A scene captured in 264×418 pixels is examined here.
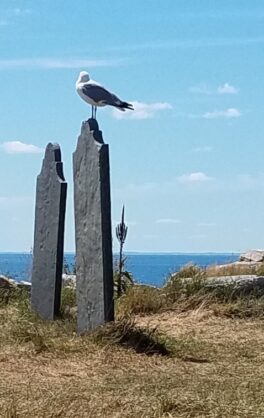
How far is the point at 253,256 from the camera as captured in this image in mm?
23297

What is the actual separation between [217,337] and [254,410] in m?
4.15

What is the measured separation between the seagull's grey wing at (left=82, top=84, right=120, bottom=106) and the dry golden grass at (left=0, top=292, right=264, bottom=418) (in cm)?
265

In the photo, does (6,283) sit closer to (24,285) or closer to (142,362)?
(24,285)

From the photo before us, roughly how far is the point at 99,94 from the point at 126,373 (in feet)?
13.1

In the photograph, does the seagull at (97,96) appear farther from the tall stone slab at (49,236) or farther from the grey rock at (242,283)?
the grey rock at (242,283)

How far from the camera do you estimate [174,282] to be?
13164 millimetres

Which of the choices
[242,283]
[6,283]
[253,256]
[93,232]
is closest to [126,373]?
[93,232]

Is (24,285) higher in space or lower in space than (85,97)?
lower

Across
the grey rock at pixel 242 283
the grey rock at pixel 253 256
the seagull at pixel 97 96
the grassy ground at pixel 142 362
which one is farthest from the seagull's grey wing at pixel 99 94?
the grey rock at pixel 253 256

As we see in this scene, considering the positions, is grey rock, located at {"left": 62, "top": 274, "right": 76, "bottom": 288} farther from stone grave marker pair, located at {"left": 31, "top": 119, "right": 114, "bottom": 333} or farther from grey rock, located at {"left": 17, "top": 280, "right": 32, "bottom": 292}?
stone grave marker pair, located at {"left": 31, "top": 119, "right": 114, "bottom": 333}

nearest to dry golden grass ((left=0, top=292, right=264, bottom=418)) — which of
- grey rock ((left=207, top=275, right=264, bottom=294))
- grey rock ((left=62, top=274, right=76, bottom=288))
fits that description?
grey rock ((left=207, top=275, right=264, bottom=294))

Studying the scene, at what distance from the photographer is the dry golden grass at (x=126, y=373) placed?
6.32m

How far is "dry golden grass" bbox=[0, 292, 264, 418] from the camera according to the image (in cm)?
632

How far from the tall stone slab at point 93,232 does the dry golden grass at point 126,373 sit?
0.39m
